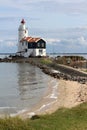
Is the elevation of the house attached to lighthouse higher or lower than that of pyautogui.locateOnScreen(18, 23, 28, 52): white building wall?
lower

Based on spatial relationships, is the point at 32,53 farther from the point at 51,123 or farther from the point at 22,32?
the point at 51,123

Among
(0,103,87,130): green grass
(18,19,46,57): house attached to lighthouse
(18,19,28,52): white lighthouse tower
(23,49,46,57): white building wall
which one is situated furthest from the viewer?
(18,19,28,52): white lighthouse tower

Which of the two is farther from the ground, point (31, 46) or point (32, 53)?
point (31, 46)

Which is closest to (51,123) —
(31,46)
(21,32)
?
(31,46)

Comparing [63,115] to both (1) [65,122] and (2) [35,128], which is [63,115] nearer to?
(1) [65,122]

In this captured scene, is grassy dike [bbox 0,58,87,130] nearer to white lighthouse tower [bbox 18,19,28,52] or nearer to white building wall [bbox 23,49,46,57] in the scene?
white building wall [bbox 23,49,46,57]

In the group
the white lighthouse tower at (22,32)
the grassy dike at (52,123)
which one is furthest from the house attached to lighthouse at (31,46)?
the grassy dike at (52,123)

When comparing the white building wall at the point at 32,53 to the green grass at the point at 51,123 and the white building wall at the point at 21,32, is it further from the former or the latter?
the green grass at the point at 51,123

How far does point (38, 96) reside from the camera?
28.8m

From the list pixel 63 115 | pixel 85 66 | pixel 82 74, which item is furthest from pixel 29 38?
pixel 63 115

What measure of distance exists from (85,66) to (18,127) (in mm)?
51287

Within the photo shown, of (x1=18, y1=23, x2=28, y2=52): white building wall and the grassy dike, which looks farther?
(x1=18, y1=23, x2=28, y2=52): white building wall

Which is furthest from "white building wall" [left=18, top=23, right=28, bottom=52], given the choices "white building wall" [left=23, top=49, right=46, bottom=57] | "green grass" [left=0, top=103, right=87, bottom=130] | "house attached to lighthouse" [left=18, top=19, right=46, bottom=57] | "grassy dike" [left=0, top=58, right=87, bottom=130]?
"green grass" [left=0, top=103, right=87, bottom=130]

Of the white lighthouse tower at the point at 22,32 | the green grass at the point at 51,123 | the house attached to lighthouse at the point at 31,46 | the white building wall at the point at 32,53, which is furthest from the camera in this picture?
the white lighthouse tower at the point at 22,32
